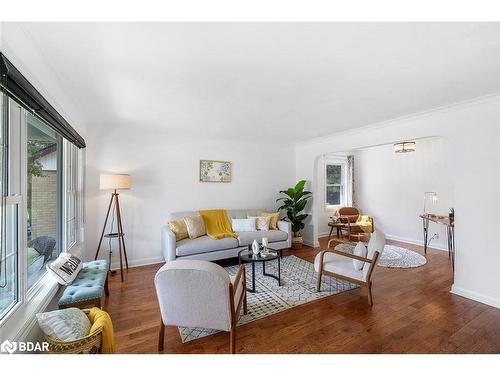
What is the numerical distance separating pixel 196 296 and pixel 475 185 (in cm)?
336

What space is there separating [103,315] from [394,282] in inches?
139

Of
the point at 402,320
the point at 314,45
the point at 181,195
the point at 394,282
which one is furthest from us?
the point at 181,195

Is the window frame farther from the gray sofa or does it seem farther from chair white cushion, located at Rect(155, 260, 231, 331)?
chair white cushion, located at Rect(155, 260, 231, 331)

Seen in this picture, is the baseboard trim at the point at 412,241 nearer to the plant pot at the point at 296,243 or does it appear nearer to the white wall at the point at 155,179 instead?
the plant pot at the point at 296,243

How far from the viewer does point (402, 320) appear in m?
2.31

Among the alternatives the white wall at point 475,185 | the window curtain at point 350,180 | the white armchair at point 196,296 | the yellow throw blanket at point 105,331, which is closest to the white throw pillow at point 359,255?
the white wall at point 475,185

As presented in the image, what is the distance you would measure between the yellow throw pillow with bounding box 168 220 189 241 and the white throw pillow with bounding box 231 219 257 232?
940mm

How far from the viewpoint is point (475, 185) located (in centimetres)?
272

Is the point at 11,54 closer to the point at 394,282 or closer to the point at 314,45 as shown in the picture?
the point at 314,45

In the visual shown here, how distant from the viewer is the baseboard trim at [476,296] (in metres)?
2.58

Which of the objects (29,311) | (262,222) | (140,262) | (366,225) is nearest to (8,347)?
(29,311)

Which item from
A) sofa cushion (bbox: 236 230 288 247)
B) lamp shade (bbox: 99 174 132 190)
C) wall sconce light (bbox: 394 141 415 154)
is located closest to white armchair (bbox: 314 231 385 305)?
sofa cushion (bbox: 236 230 288 247)
